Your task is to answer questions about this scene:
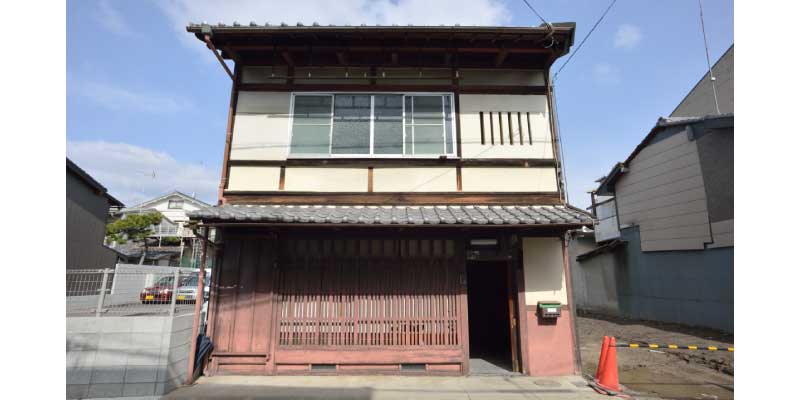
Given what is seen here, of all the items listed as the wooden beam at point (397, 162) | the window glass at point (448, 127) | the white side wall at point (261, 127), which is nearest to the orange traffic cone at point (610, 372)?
the wooden beam at point (397, 162)

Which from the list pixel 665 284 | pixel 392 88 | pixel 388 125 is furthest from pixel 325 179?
pixel 665 284

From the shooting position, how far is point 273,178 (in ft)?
26.2

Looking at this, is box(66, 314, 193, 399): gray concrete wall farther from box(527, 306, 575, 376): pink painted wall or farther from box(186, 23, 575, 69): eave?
box(527, 306, 575, 376): pink painted wall

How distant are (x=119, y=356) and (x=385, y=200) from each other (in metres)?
5.42

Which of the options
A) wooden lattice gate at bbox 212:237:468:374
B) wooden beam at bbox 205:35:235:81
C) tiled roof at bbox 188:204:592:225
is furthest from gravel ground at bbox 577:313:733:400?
wooden beam at bbox 205:35:235:81

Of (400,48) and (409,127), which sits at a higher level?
(400,48)

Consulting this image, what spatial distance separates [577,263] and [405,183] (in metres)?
17.4

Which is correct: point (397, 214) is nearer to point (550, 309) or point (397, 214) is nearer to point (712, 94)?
point (550, 309)

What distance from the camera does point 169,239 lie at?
106 feet

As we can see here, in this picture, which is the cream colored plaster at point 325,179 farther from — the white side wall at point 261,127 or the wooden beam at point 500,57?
the wooden beam at point 500,57

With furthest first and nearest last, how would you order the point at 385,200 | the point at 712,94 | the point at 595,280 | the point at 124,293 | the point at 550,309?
1. the point at 595,280
2. the point at 712,94
3. the point at 385,200
4. the point at 550,309
5. the point at 124,293

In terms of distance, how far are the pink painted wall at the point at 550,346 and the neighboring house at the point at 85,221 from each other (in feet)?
55.6

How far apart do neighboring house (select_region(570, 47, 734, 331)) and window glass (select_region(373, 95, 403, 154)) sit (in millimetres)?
8268
